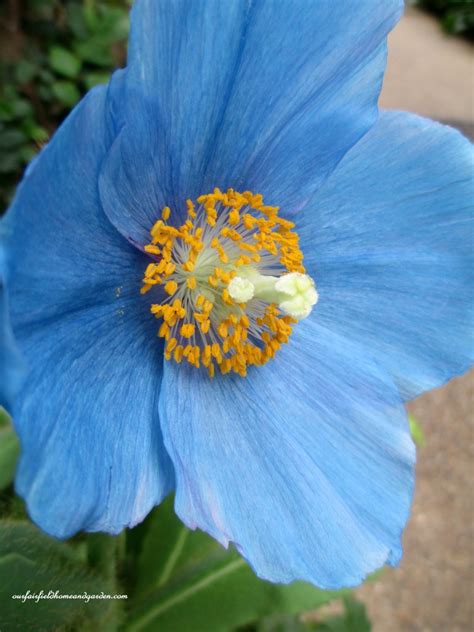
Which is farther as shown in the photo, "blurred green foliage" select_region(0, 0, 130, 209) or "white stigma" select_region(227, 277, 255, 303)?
"blurred green foliage" select_region(0, 0, 130, 209)

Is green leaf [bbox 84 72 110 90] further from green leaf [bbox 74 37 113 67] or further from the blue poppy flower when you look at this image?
the blue poppy flower

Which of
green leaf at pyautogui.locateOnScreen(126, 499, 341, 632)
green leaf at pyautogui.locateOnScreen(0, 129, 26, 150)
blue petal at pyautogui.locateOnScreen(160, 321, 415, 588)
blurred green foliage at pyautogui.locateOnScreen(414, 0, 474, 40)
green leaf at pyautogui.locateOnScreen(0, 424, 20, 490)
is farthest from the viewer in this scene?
blurred green foliage at pyautogui.locateOnScreen(414, 0, 474, 40)

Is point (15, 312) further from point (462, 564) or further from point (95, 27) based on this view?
point (462, 564)

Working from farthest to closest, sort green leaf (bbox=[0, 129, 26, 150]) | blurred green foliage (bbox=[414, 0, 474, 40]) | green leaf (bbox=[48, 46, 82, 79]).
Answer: blurred green foliage (bbox=[414, 0, 474, 40]) < green leaf (bbox=[48, 46, 82, 79]) < green leaf (bbox=[0, 129, 26, 150])

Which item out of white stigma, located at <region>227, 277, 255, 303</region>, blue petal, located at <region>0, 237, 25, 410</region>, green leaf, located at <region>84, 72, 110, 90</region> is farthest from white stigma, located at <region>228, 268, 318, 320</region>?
green leaf, located at <region>84, 72, 110, 90</region>

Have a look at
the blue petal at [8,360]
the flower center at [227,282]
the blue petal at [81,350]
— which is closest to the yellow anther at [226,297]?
the flower center at [227,282]

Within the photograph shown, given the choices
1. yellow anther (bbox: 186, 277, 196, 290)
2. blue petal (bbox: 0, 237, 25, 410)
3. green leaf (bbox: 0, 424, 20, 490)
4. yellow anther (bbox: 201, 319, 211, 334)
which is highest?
blue petal (bbox: 0, 237, 25, 410)

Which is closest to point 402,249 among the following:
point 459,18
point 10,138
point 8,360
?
point 8,360
